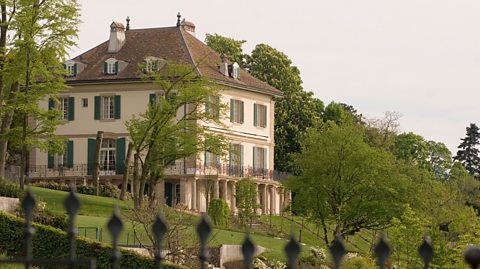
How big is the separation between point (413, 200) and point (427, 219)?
26.6ft

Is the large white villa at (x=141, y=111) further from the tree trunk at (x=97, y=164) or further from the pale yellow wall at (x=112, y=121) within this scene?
the tree trunk at (x=97, y=164)

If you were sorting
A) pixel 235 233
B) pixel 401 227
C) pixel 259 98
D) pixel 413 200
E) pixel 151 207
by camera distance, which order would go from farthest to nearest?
1. pixel 259 98
2. pixel 413 200
3. pixel 235 233
4. pixel 401 227
5. pixel 151 207

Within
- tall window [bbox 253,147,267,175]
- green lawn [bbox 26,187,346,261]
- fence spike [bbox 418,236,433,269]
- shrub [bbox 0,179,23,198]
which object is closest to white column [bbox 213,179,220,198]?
green lawn [bbox 26,187,346,261]

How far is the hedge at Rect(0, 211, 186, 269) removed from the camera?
32781mm

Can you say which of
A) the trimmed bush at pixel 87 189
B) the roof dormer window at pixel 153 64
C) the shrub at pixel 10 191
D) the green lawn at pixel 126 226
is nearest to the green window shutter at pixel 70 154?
the roof dormer window at pixel 153 64

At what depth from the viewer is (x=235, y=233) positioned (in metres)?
51.8

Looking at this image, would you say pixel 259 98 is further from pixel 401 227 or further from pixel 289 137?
pixel 401 227

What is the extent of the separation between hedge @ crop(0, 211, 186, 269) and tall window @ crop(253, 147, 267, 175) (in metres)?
38.1

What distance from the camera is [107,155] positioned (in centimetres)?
6856

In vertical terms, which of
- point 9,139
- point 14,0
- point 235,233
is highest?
point 14,0

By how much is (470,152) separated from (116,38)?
49389 mm

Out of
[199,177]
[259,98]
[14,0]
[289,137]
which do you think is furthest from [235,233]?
[289,137]

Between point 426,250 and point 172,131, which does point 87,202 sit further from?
point 426,250

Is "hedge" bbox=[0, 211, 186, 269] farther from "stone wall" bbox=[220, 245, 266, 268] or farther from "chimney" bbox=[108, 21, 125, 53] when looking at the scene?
"chimney" bbox=[108, 21, 125, 53]
